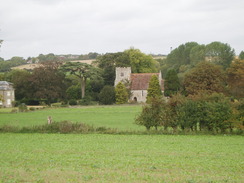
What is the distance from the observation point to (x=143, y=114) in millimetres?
26312

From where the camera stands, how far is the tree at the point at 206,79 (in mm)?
57594

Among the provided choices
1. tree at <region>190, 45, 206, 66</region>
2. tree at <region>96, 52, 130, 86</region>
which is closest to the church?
tree at <region>96, 52, 130, 86</region>

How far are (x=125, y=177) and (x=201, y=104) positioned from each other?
16.3 m

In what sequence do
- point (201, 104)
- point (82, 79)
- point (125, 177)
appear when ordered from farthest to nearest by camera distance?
point (82, 79) → point (201, 104) → point (125, 177)

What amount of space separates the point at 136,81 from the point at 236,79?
21.6 metres

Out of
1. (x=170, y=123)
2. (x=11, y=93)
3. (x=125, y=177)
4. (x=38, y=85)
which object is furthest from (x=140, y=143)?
(x=11, y=93)

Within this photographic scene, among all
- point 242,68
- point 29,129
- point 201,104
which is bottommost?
point 29,129

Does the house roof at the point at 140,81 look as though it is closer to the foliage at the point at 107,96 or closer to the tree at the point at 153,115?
the foliage at the point at 107,96

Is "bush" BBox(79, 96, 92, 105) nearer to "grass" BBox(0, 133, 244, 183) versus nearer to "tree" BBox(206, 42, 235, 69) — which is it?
"tree" BBox(206, 42, 235, 69)

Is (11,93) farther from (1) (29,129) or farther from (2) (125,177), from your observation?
(2) (125,177)

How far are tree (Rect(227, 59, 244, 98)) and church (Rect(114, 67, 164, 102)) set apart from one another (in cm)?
1524

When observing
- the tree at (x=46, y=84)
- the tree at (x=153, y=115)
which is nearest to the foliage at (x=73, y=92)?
the tree at (x=46, y=84)

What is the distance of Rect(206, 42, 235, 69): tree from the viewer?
282 ft

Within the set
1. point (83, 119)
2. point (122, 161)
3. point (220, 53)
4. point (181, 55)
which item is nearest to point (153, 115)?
point (122, 161)
